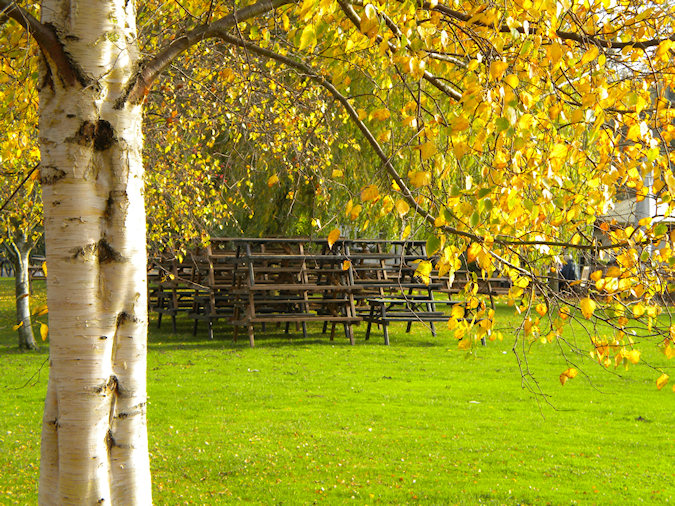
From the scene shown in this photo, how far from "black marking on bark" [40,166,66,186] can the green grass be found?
2109mm

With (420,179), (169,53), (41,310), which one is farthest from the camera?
(169,53)

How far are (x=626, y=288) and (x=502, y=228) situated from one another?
2.35 feet

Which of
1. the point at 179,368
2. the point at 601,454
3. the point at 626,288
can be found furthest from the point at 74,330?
the point at 179,368

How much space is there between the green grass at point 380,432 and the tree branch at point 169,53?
2.05 metres

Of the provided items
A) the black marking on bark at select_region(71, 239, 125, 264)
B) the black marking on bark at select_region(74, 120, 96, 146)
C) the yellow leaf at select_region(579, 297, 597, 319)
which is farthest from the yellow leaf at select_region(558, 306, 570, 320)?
the black marking on bark at select_region(74, 120, 96, 146)

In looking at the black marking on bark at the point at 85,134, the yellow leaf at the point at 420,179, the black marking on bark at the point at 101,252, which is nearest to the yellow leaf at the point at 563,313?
the yellow leaf at the point at 420,179

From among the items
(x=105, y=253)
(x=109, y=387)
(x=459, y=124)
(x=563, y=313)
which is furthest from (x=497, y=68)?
(x=109, y=387)

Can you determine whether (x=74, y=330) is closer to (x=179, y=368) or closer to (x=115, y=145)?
(x=115, y=145)

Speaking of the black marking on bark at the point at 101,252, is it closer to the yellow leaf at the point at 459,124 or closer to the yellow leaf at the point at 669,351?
the yellow leaf at the point at 459,124

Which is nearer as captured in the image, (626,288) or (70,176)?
(70,176)

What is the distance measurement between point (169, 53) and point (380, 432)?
5188mm

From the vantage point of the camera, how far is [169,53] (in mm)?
3525

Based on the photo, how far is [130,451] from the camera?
3.21 metres

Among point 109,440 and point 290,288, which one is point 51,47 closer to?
point 109,440
